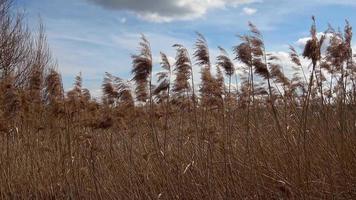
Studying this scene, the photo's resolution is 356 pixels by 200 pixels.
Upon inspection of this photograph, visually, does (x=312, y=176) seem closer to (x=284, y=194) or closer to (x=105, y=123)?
(x=284, y=194)

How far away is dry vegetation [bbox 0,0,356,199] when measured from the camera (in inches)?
190

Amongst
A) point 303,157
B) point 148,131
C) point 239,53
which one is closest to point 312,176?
point 303,157

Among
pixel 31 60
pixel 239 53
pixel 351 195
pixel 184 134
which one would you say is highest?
pixel 31 60

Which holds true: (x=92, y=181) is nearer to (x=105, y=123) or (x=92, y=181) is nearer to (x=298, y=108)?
(x=105, y=123)

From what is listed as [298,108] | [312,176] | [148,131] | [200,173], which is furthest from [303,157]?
[148,131]

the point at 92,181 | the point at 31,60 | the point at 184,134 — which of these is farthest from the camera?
the point at 31,60

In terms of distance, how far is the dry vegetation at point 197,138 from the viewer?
4828 mm

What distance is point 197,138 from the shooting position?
6078mm

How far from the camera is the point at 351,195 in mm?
4367

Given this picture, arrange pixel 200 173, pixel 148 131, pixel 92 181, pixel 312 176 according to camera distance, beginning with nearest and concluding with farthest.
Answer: pixel 312 176, pixel 200 173, pixel 92 181, pixel 148 131

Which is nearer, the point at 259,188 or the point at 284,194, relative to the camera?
the point at 284,194

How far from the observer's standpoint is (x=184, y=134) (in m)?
6.86

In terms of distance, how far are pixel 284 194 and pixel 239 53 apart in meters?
1.56

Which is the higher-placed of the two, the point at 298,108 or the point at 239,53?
the point at 239,53
